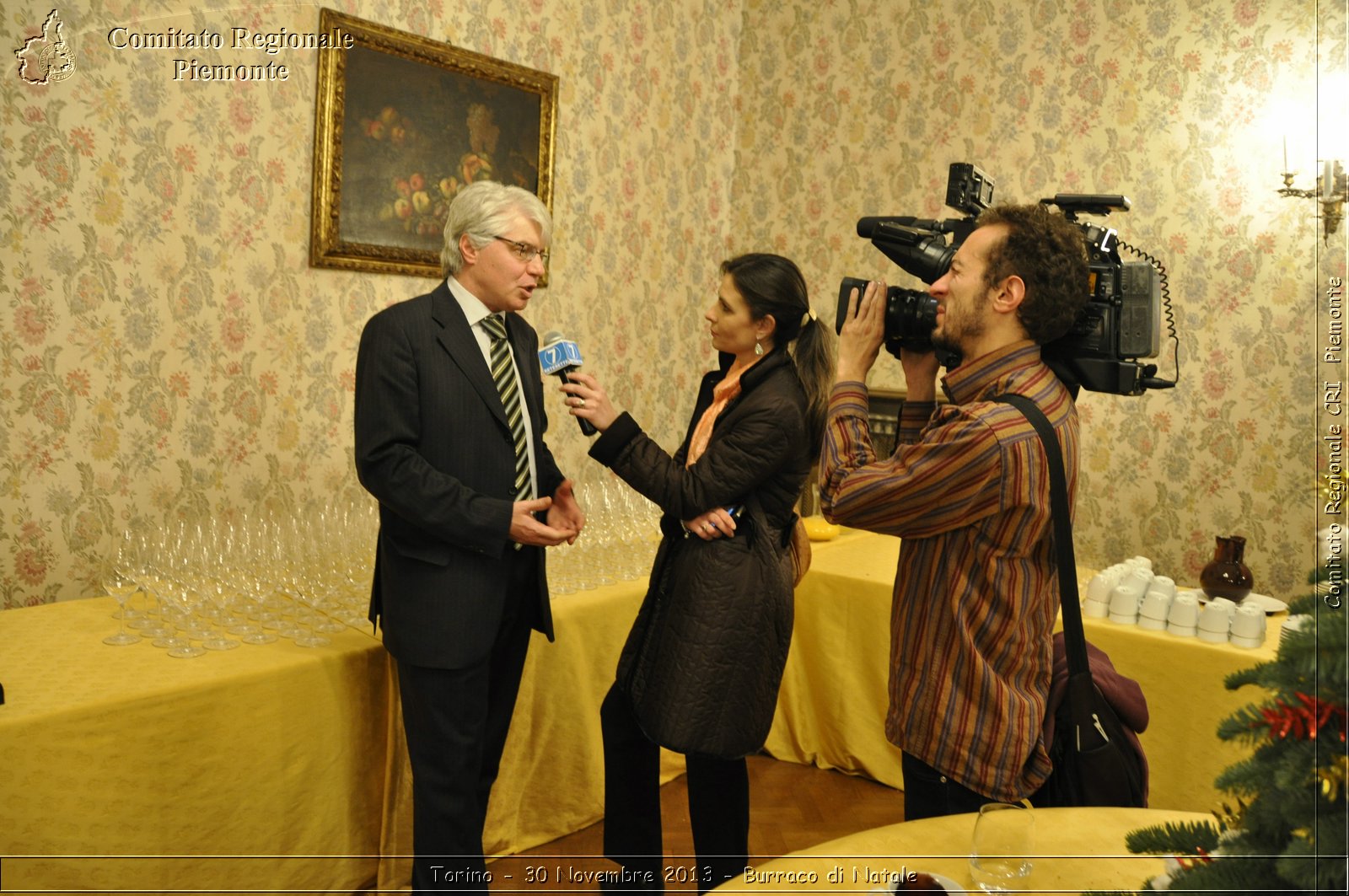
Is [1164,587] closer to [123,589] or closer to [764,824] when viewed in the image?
[764,824]

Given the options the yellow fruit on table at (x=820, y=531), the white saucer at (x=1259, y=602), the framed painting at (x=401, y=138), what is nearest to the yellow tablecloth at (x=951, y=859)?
the white saucer at (x=1259, y=602)

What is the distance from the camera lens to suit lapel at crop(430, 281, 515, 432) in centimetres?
211

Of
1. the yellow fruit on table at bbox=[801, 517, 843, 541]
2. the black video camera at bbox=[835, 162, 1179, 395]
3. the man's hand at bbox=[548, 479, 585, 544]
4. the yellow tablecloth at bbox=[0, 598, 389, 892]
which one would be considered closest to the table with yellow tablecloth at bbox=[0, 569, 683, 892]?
the yellow tablecloth at bbox=[0, 598, 389, 892]

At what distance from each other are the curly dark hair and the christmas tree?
0.77 meters

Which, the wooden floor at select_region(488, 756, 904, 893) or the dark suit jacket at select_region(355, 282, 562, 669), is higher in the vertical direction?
the dark suit jacket at select_region(355, 282, 562, 669)

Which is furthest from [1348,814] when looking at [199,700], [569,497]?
[199,700]

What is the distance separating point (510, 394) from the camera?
7.25 ft

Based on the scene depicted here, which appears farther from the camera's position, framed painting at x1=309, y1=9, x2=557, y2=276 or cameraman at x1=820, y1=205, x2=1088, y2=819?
framed painting at x1=309, y1=9, x2=557, y2=276

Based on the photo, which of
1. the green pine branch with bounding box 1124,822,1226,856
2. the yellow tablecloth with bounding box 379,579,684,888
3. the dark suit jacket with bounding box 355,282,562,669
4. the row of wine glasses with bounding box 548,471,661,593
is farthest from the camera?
the row of wine glasses with bounding box 548,471,661,593

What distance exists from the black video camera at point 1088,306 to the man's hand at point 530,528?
29.4 inches

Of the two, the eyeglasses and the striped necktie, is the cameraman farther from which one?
the eyeglasses

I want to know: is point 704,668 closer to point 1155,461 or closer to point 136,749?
point 136,749

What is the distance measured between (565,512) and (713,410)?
A: 1.37 ft

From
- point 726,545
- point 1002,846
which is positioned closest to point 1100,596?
point 726,545
